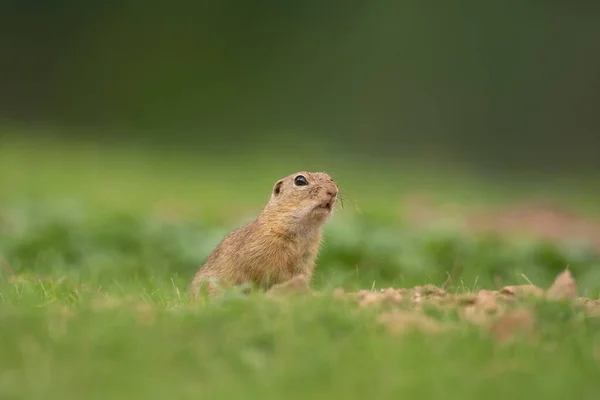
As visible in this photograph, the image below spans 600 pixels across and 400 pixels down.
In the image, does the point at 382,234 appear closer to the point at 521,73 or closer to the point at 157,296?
the point at 157,296

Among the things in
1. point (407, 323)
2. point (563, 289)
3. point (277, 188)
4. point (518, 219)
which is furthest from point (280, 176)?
point (407, 323)

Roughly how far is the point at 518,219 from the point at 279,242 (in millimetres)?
8699

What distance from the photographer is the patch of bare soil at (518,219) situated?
12461 mm

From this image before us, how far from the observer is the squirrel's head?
6.82 metres

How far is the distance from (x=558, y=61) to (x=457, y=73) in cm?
297

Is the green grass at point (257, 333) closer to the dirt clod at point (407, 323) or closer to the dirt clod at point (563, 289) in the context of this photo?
the dirt clod at point (407, 323)

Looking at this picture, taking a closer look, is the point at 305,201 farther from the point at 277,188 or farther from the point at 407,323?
the point at 407,323

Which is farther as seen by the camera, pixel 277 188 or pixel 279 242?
pixel 277 188

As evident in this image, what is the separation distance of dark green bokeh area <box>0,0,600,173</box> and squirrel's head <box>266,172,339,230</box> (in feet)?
58.4

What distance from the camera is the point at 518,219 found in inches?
582

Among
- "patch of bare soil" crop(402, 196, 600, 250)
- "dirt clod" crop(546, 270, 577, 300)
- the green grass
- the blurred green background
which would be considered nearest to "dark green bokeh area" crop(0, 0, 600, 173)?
the blurred green background

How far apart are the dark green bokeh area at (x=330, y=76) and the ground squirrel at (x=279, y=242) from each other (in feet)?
58.8

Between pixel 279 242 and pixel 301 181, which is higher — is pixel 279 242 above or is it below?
below

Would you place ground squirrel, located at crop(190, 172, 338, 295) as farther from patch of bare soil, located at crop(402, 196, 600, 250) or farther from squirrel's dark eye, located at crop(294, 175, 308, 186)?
patch of bare soil, located at crop(402, 196, 600, 250)
